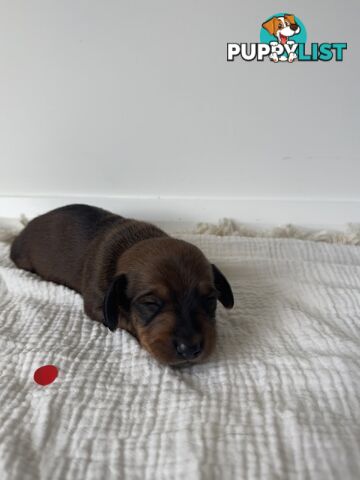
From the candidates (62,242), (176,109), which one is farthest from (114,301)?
(176,109)

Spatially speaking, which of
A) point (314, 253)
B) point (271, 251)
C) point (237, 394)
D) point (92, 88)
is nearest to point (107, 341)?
point (237, 394)

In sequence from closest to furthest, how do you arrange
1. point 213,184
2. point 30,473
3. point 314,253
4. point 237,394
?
point 30,473, point 237,394, point 314,253, point 213,184

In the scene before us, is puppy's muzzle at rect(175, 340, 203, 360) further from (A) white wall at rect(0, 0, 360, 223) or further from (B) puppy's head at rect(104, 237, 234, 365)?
(A) white wall at rect(0, 0, 360, 223)

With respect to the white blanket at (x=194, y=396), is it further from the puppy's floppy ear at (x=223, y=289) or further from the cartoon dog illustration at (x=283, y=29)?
the cartoon dog illustration at (x=283, y=29)

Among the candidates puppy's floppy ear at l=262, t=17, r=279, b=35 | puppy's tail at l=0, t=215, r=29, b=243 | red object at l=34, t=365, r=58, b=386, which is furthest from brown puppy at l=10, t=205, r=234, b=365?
puppy's floppy ear at l=262, t=17, r=279, b=35

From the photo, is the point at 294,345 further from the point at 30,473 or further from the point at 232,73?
the point at 232,73

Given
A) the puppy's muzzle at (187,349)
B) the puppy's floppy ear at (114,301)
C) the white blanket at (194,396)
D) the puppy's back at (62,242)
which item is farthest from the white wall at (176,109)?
the puppy's muzzle at (187,349)

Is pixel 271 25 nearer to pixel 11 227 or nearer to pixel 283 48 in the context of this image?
pixel 283 48
